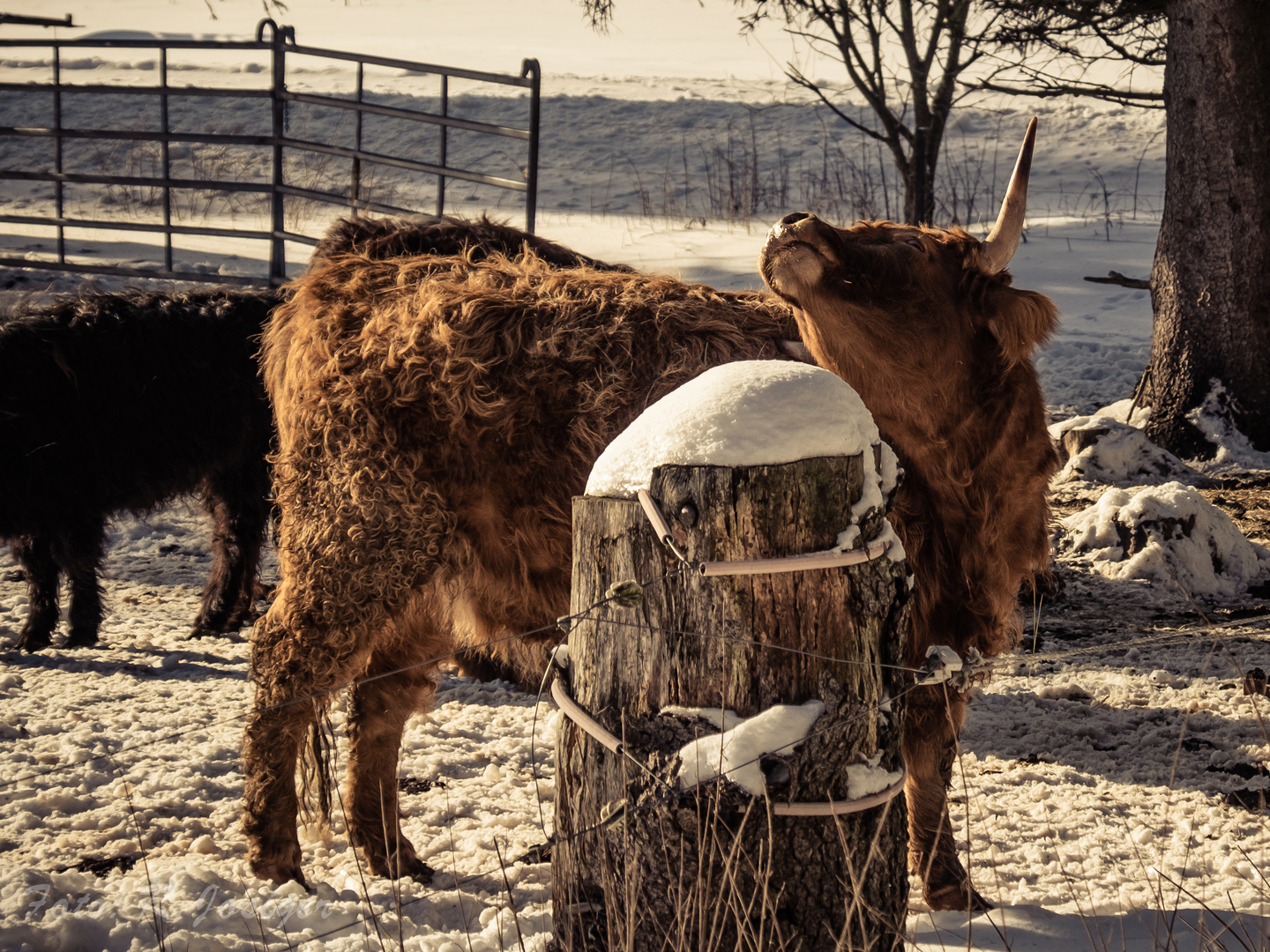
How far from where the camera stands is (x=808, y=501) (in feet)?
5.38

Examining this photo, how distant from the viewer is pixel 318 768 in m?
3.19

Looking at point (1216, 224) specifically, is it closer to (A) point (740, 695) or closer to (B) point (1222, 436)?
Result: (B) point (1222, 436)

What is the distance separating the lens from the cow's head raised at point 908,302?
2508mm

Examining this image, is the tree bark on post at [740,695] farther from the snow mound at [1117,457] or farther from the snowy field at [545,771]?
the snow mound at [1117,457]

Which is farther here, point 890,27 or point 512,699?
point 890,27

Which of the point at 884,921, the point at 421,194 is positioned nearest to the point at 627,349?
the point at 884,921

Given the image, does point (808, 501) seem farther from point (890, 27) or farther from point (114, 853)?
point (890, 27)

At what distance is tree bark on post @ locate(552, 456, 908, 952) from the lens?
1625 mm

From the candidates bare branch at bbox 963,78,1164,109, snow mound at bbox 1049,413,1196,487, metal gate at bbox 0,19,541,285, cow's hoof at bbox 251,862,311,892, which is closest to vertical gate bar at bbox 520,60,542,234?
metal gate at bbox 0,19,541,285

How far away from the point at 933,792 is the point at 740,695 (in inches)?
57.6

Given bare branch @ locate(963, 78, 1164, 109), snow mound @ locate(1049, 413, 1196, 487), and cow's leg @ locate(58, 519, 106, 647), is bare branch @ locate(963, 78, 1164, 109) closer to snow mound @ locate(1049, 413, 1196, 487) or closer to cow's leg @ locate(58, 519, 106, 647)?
snow mound @ locate(1049, 413, 1196, 487)

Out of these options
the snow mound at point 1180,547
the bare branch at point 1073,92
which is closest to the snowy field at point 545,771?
the snow mound at point 1180,547

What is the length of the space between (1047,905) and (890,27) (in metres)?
9.53

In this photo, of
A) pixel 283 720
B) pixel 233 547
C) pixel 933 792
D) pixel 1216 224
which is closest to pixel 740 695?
pixel 933 792
